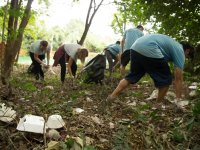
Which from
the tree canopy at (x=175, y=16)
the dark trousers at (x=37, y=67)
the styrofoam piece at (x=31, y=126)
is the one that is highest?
the tree canopy at (x=175, y=16)

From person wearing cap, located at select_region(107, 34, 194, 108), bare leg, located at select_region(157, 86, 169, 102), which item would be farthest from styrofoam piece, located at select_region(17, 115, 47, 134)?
bare leg, located at select_region(157, 86, 169, 102)

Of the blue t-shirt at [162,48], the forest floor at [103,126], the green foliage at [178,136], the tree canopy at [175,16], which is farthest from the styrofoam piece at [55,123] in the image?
the tree canopy at [175,16]

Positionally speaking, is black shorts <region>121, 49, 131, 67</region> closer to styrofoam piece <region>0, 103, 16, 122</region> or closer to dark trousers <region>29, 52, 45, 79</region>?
dark trousers <region>29, 52, 45, 79</region>

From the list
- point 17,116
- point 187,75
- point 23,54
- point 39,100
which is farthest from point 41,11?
point 23,54

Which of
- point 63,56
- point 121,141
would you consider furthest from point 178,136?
point 63,56

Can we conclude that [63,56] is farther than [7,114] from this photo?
Yes

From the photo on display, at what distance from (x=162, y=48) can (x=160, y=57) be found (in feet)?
0.49

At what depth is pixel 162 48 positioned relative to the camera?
5.10 meters

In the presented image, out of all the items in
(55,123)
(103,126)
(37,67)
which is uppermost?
(55,123)

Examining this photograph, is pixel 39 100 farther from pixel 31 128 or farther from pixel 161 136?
pixel 161 136

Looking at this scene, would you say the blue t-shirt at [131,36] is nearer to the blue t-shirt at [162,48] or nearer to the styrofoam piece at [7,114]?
the blue t-shirt at [162,48]

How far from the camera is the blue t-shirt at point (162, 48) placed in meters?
4.95

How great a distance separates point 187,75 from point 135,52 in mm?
3125

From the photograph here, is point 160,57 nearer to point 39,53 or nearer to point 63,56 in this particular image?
point 63,56
